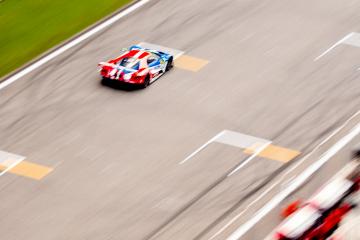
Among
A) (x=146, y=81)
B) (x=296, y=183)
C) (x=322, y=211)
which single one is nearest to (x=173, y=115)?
(x=146, y=81)

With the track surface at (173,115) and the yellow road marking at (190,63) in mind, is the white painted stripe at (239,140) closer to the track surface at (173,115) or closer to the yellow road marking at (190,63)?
the track surface at (173,115)

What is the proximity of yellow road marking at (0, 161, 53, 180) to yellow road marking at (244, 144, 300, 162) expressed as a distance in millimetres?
7086

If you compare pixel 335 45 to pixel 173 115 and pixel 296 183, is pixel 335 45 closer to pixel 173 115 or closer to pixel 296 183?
pixel 173 115

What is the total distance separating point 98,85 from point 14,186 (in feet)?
24.3

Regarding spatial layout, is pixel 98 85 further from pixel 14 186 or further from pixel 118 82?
pixel 14 186

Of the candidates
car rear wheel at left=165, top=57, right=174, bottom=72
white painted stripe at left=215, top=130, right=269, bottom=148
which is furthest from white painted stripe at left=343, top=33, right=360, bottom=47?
white painted stripe at left=215, top=130, right=269, bottom=148

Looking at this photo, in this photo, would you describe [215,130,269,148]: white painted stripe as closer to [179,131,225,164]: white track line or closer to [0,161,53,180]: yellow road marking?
[179,131,225,164]: white track line

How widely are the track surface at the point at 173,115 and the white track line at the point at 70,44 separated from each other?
1.24ft

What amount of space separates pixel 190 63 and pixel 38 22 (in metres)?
7.50

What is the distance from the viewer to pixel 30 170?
39.8 meters

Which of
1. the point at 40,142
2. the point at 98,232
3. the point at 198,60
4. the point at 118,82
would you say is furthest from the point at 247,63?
the point at 98,232

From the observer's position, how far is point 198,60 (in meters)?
46.2

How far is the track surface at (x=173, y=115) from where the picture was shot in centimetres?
3740

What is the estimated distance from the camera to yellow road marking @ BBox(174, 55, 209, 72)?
4566 cm
